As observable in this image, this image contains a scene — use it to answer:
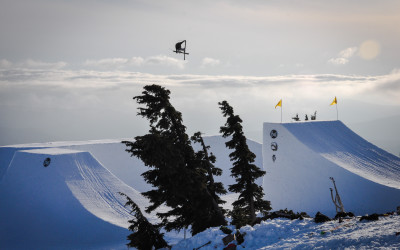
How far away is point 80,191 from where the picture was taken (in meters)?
30.9

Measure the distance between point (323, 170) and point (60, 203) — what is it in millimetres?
23136

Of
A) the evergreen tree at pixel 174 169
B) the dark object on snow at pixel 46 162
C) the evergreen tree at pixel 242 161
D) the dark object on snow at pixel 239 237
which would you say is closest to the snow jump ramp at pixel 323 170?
the evergreen tree at pixel 242 161

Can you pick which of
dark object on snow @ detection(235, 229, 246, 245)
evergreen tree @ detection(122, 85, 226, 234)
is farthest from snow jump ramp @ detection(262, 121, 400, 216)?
dark object on snow @ detection(235, 229, 246, 245)

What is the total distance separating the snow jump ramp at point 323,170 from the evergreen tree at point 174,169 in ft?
45.2

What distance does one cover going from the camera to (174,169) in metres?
15.9

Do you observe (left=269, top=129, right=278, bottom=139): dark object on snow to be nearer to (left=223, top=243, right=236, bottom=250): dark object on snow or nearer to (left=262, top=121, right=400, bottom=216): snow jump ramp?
(left=262, top=121, right=400, bottom=216): snow jump ramp

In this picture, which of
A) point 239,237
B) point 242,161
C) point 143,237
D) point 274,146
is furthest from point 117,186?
point 239,237

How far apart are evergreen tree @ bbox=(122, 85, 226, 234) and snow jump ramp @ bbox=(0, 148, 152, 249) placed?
10.3 meters

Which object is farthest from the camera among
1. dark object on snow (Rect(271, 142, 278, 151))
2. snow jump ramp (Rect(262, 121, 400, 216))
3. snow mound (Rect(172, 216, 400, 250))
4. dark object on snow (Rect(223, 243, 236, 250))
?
dark object on snow (Rect(271, 142, 278, 151))

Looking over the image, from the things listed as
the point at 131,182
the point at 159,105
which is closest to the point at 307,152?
the point at 159,105

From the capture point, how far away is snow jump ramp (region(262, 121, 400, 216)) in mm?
25906

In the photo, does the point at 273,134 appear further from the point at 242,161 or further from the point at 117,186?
the point at 117,186

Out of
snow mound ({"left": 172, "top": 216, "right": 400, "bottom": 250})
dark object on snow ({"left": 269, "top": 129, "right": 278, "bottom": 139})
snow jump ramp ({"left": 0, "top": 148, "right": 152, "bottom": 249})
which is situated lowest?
snow jump ramp ({"left": 0, "top": 148, "right": 152, "bottom": 249})

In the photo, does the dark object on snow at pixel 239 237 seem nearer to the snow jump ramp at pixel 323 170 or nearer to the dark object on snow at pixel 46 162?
the snow jump ramp at pixel 323 170
